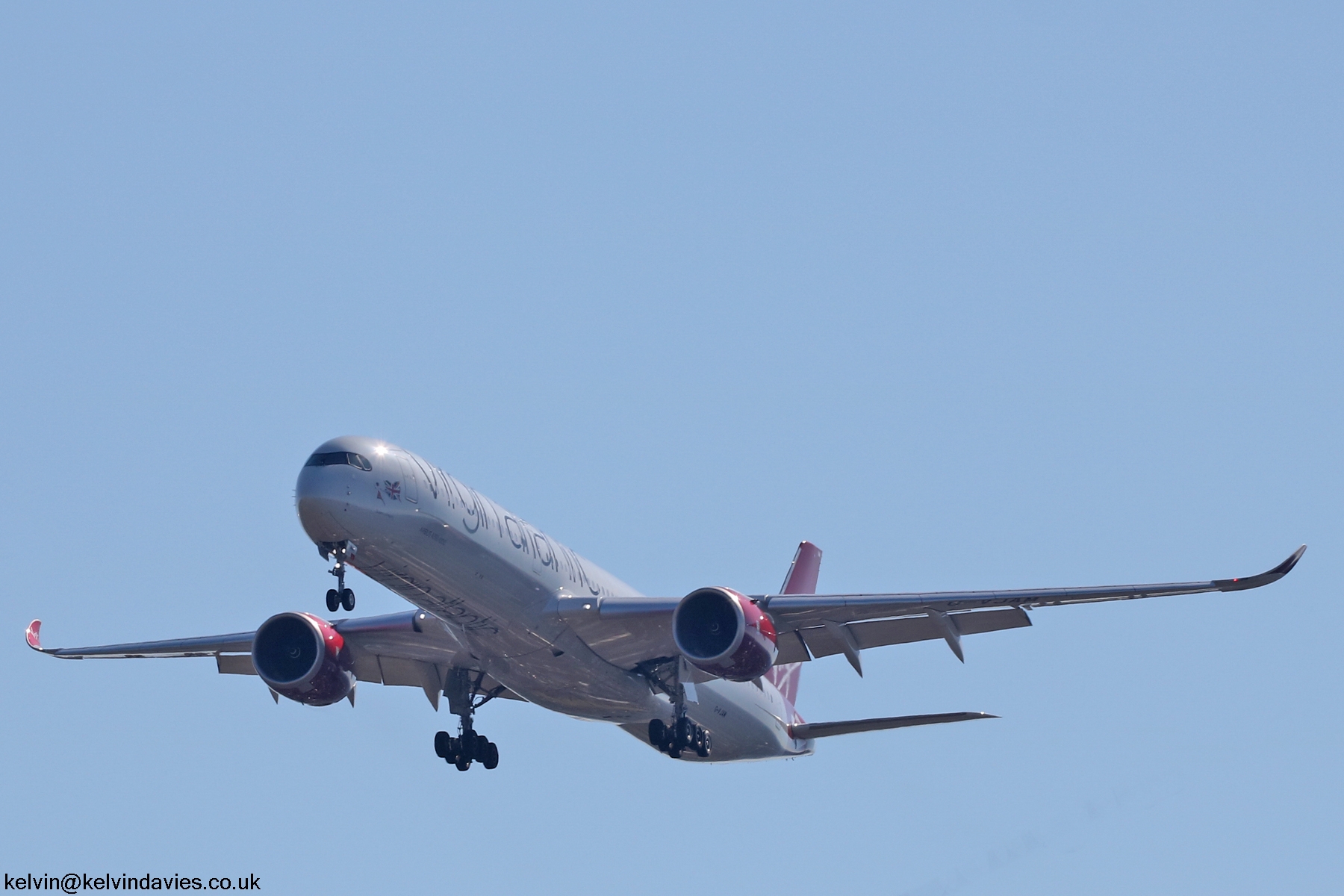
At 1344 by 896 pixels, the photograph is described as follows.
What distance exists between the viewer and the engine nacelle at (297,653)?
41969 mm

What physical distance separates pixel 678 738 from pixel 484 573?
7.28 meters

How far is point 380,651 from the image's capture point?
43125 mm

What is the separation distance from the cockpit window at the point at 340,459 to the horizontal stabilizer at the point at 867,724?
14.0 metres

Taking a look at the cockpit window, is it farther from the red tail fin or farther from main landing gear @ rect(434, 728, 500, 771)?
the red tail fin

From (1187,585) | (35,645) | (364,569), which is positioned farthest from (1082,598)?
(35,645)

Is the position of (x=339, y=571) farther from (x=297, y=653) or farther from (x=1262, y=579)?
(x=1262, y=579)

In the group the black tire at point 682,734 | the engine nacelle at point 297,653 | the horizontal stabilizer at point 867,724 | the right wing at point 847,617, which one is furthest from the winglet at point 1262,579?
the engine nacelle at point 297,653

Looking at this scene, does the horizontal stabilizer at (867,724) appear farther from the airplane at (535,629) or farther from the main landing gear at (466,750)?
the main landing gear at (466,750)

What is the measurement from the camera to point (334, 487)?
3497 centimetres

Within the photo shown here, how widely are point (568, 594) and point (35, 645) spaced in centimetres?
1564

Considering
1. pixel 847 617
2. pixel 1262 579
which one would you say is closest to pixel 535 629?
pixel 847 617

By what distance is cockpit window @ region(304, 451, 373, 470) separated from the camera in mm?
35406

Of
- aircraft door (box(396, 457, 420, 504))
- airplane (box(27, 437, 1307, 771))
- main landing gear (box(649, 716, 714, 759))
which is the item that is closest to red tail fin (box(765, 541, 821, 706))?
airplane (box(27, 437, 1307, 771))

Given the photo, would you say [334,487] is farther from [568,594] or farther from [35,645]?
[35,645]
